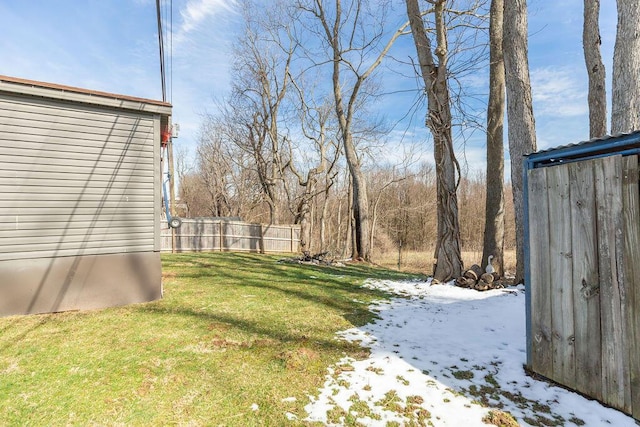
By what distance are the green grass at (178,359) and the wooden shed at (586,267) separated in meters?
1.62

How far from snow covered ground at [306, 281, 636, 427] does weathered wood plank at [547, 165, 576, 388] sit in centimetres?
20

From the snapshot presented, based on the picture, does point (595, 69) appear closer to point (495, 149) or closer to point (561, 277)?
point (495, 149)

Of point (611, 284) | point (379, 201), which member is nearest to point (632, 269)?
point (611, 284)

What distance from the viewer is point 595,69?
715cm

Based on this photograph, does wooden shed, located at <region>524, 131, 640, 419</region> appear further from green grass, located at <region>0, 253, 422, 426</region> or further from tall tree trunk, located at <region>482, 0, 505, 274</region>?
tall tree trunk, located at <region>482, 0, 505, 274</region>

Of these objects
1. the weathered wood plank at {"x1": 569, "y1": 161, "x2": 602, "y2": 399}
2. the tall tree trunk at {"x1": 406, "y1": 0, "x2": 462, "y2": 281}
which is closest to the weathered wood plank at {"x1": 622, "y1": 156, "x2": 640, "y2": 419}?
the weathered wood plank at {"x1": 569, "y1": 161, "x2": 602, "y2": 399}

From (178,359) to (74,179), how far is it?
11.1 ft

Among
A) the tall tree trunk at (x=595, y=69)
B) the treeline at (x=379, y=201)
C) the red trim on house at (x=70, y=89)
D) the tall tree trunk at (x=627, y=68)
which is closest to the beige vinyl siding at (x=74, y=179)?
the red trim on house at (x=70, y=89)

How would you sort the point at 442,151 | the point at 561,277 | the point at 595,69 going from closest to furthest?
the point at 561,277 < the point at 442,151 < the point at 595,69

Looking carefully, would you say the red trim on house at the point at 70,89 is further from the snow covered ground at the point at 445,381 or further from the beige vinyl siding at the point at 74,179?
the snow covered ground at the point at 445,381

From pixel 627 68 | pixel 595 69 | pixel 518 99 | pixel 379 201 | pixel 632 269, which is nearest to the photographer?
pixel 632 269

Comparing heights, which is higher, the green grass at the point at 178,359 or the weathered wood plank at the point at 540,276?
the weathered wood plank at the point at 540,276

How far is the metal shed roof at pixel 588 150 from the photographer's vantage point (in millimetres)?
2036

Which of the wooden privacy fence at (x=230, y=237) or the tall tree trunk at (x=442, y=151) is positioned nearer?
the tall tree trunk at (x=442, y=151)
